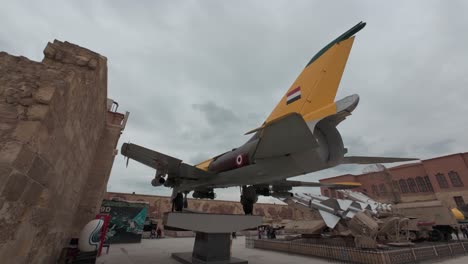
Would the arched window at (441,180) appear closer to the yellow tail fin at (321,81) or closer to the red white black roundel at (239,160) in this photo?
the yellow tail fin at (321,81)

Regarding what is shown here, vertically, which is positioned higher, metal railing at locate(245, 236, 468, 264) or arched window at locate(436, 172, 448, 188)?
arched window at locate(436, 172, 448, 188)

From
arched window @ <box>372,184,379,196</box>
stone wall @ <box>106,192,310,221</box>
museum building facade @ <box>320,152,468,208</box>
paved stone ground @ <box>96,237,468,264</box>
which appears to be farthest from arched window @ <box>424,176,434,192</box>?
paved stone ground @ <box>96,237,468,264</box>

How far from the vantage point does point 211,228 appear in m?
7.94

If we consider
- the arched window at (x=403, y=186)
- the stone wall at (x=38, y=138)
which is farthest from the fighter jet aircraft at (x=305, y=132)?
the arched window at (x=403, y=186)

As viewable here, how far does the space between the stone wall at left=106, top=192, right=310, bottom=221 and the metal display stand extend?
25922 millimetres

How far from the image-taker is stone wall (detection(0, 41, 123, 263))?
349cm

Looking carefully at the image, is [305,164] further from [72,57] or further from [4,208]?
[72,57]

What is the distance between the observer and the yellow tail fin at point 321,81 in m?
5.80

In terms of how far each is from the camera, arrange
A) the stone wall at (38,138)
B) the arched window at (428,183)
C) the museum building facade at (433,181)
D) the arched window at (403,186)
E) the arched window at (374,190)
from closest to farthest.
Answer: the stone wall at (38,138) → the museum building facade at (433,181) → the arched window at (428,183) → the arched window at (403,186) → the arched window at (374,190)

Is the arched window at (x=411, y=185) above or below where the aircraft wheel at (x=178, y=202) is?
above

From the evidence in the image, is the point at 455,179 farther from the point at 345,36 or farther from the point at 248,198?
the point at 345,36

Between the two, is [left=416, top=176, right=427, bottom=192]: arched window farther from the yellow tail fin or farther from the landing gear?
the yellow tail fin

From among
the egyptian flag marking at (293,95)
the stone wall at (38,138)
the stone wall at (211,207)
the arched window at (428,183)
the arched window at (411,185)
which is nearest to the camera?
the stone wall at (38,138)

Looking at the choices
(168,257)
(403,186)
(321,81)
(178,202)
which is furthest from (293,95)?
(403,186)
